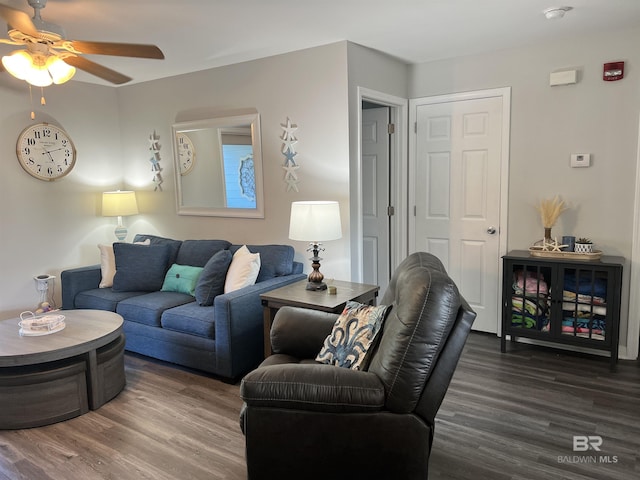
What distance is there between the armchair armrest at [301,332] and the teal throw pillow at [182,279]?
59.4 inches

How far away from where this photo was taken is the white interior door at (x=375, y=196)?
4.47 metres

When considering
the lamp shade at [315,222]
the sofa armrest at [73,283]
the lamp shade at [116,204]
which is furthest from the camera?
the lamp shade at [116,204]

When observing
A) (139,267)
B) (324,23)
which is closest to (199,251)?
(139,267)

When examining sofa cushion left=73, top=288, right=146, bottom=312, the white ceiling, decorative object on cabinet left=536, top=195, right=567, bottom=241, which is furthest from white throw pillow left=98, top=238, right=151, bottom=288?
decorative object on cabinet left=536, top=195, right=567, bottom=241

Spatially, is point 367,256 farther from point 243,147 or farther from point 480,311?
point 243,147

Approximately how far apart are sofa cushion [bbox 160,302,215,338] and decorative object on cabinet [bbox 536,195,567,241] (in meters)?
2.63

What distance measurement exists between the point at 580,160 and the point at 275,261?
249 centimetres

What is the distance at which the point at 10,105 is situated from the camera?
4.23 meters

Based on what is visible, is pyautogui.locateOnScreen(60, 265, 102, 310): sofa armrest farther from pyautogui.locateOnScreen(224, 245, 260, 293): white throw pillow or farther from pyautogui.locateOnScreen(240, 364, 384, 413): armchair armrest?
pyautogui.locateOnScreen(240, 364, 384, 413): armchair armrest

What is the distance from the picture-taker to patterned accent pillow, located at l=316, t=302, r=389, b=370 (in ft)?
7.06

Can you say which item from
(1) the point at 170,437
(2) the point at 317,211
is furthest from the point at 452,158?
(1) the point at 170,437

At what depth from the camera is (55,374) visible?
273 centimetres

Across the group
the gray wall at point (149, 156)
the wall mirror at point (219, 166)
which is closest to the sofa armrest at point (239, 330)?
the gray wall at point (149, 156)

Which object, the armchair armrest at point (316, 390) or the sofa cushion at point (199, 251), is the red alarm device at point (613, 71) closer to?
→ the armchair armrest at point (316, 390)
